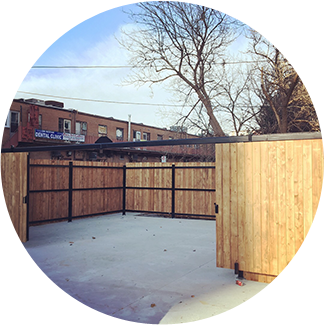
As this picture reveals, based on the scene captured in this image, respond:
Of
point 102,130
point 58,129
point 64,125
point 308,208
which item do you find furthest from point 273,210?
point 102,130

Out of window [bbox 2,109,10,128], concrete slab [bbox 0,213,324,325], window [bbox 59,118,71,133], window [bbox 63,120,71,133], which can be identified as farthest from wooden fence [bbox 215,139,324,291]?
window [bbox 63,120,71,133]

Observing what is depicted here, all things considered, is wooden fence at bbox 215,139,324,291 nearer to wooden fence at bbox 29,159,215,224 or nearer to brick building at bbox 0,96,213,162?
wooden fence at bbox 29,159,215,224

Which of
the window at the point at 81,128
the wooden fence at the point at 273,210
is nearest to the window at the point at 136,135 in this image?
the window at the point at 81,128

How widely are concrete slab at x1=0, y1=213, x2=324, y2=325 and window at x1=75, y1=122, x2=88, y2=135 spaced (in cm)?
2498

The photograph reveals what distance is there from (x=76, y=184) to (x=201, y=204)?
15.9 feet

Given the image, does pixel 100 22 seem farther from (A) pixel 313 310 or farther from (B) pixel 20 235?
(A) pixel 313 310

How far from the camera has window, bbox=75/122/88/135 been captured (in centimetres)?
3193

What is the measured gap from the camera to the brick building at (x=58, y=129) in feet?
84.4

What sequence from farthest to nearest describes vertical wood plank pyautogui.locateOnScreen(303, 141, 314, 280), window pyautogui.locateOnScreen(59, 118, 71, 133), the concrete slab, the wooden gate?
1. window pyautogui.locateOnScreen(59, 118, 71, 133)
2. the wooden gate
3. vertical wood plank pyautogui.locateOnScreen(303, 141, 314, 280)
4. the concrete slab

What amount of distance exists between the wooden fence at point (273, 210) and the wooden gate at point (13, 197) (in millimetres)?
4803

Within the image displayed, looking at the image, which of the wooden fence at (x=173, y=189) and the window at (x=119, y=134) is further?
the window at (x=119, y=134)

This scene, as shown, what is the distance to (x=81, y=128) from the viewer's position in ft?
106

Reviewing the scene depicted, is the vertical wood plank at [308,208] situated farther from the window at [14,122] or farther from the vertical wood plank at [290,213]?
the window at [14,122]

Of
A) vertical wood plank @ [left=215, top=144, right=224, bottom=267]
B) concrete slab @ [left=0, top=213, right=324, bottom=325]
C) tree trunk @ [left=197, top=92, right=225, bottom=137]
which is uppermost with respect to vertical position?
tree trunk @ [left=197, top=92, right=225, bottom=137]
